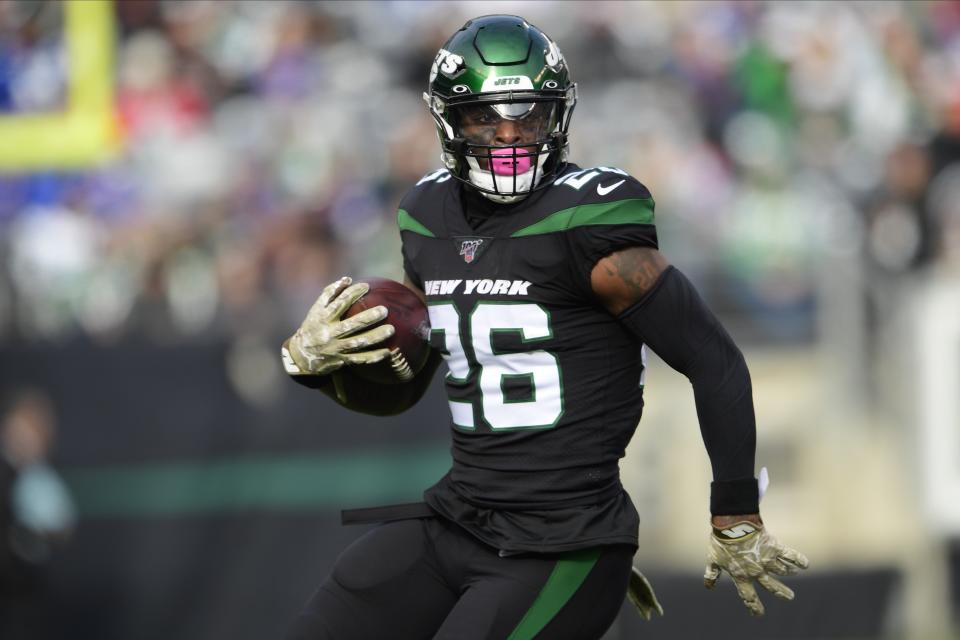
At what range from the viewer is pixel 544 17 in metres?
9.39

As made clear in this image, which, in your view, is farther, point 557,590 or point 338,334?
point 338,334

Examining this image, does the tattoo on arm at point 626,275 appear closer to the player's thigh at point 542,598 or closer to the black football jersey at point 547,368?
the black football jersey at point 547,368

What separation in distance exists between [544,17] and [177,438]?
13.4 ft

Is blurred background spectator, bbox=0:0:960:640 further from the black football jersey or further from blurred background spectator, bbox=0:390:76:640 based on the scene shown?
the black football jersey

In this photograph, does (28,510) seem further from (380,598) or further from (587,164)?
(380,598)

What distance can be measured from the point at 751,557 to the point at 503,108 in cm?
115

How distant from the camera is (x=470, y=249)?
3.09m

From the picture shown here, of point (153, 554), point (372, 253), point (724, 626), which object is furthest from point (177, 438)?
point (724, 626)

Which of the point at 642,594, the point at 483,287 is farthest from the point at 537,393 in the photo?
the point at 642,594

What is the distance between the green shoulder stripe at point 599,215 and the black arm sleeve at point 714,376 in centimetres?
14

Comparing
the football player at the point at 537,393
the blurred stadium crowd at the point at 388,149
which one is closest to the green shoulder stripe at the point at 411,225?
the football player at the point at 537,393

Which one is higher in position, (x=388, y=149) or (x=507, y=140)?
(x=507, y=140)

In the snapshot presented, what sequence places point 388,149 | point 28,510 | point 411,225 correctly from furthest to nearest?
1. point 388,149
2. point 28,510
3. point 411,225

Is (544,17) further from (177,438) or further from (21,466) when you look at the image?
(21,466)
